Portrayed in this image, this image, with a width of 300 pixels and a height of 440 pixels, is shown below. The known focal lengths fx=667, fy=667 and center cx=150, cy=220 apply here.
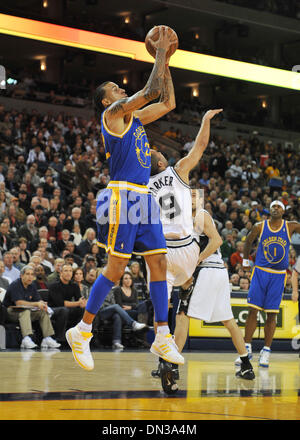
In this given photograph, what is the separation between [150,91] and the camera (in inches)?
179

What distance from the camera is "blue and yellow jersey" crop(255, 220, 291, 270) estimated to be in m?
8.22

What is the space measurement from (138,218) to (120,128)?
66cm

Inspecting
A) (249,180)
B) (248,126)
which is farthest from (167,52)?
(248,126)

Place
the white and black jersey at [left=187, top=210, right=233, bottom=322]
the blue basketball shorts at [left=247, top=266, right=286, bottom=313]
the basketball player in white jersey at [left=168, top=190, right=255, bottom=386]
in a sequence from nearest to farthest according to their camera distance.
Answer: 1. the basketball player in white jersey at [left=168, top=190, right=255, bottom=386]
2. the white and black jersey at [left=187, top=210, right=233, bottom=322]
3. the blue basketball shorts at [left=247, top=266, right=286, bottom=313]

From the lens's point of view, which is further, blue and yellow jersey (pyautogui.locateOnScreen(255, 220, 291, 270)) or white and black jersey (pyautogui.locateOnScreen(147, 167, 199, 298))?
blue and yellow jersey (pyautogui.locateOnScreen(255, 220, 291, 270))

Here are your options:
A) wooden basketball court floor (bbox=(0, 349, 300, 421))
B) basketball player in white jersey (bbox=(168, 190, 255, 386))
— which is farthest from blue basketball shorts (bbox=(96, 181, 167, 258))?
basketball player in white jersey (bbox=(168, 190, 255, 386))

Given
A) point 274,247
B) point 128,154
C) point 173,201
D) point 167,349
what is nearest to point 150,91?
point 128,154

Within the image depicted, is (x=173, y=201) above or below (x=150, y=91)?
below

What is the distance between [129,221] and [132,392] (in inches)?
A: 50.6

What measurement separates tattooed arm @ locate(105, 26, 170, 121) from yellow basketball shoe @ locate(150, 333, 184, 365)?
5.35ft

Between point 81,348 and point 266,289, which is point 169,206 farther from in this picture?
point 266,289

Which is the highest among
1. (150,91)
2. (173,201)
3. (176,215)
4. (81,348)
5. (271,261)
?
(150,91)

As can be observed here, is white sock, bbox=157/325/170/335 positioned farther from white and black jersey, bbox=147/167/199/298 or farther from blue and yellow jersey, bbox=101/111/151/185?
blue and yellow jersey, bbox=101/111/151/185

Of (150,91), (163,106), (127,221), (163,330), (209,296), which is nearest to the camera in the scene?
(150,91)
